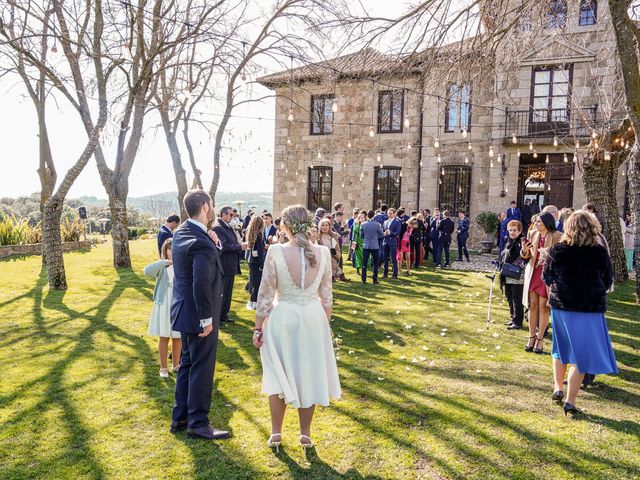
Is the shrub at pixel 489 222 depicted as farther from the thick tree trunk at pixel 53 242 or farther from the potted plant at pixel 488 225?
the thick tree trunk at pixel 53 242

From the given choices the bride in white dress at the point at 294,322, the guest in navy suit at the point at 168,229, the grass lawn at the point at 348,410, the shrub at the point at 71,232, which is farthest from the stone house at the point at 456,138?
the bride in white dress at the point at 294,322

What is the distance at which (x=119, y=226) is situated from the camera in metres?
14.7

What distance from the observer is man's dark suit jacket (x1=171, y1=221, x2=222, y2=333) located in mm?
3938

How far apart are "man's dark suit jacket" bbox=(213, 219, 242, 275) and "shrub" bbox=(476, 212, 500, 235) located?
49.4ft

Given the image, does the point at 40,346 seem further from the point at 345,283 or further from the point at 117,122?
the point at 117,122

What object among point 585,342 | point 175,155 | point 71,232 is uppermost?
point 175,155

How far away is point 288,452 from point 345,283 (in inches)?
351

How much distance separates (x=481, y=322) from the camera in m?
8.62

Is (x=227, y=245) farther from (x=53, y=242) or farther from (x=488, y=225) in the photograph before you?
(x=488, y=225)

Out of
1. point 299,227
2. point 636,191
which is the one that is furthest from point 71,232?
point 636,191

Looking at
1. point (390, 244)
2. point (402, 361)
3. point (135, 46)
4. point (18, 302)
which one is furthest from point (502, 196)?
point (18, 302)

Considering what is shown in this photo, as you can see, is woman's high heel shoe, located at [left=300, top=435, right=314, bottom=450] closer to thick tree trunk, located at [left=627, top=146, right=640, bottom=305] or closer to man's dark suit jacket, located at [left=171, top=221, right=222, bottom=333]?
man's dark suit jacket, located at [left=171, top=221, right=222, bottom=333]

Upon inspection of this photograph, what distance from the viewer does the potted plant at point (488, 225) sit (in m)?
20.5

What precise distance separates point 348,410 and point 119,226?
11.8 meters
